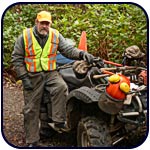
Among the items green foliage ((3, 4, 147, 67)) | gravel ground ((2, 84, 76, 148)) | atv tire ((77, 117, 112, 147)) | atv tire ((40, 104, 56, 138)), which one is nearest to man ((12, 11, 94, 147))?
atv tire ((40, 104, 56, 138))

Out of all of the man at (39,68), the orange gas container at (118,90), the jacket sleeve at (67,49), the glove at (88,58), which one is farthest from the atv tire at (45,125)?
the orange gas container at (118,90)

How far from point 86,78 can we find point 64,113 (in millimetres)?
418

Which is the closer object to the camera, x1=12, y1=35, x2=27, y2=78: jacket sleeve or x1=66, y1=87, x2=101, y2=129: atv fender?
x1=66, y1=87, x2=101, y2=129: atv fender

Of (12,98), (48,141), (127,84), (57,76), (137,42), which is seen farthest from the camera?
(12,98)

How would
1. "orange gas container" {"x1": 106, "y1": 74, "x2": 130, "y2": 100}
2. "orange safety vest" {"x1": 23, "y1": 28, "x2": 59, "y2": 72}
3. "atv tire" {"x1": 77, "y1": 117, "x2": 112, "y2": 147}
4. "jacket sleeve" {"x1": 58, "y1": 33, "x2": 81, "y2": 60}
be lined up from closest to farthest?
"orange gas container" {"x1": 106, "y1": 74, "x2": 130, "y2": 100}
"atv tire" {"x1": 77, "y1": 117, "x2": 112, "y2": 147}
"orange safety vest" {"x1": 23, "y1": 28, "x2": 59, "y2": 72}
"jacket sleeve" {"x1": 58, "y1": 33, "x2": 81, "y2": 60}

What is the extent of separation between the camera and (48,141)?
5016 millimetres

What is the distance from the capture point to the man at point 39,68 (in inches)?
179

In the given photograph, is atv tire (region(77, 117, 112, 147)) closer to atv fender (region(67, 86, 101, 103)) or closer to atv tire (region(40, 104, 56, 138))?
atv fender (region(67, 86, 101, 103))

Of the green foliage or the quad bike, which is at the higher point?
the green foliage

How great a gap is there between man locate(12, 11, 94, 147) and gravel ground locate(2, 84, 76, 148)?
0.27 meters

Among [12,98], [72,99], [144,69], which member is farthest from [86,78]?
[12,98]

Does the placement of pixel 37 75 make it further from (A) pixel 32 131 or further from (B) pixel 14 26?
(B) pixel 14 26

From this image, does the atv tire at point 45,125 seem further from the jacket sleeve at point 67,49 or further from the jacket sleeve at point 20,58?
the jacket sleeve at point 67,49

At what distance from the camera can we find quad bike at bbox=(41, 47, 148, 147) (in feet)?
12.5
